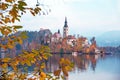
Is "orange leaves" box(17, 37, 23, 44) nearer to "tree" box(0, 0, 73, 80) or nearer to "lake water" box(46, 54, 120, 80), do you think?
"tree" box(0, 0, 73, 80)

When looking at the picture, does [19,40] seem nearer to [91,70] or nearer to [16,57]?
[16,57]

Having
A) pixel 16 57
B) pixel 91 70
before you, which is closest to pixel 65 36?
pixel 91 70

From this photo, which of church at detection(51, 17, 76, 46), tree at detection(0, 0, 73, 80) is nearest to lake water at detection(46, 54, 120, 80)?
tree at detection(0, 0, 73, 80)

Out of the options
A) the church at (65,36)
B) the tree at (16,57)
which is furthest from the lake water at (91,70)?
the church at (65,36)

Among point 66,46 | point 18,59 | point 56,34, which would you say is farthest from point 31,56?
point 56,34

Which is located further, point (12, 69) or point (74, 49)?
point (74, 49)

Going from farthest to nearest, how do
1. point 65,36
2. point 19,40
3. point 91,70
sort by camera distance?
1. point 65,36
2. point 91,70
3. point 19,40

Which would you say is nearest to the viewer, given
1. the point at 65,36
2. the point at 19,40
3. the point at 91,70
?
the point at 19,40

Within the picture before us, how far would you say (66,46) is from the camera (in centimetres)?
8794

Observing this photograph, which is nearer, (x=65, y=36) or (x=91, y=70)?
(x=91, y=70)

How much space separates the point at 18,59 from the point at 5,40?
13cm

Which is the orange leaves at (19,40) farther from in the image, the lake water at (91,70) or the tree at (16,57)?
the lake water at (91,70)

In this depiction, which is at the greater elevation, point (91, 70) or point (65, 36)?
point (65, 36)

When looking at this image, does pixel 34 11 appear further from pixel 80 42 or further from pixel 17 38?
pixel 80 42
